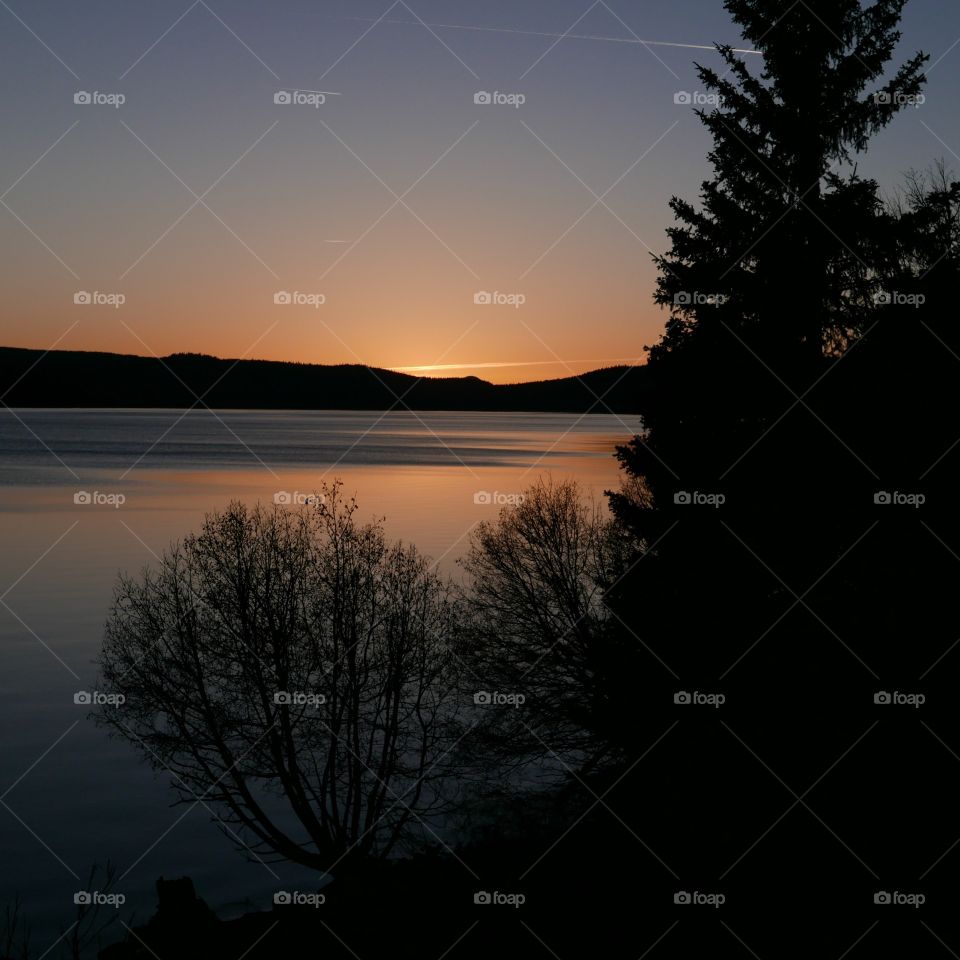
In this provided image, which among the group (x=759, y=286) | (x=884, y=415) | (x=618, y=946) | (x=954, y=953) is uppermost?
(x=759, y=286)

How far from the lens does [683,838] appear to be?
26.8 metres

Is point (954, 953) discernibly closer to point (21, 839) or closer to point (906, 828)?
point (906, 828)

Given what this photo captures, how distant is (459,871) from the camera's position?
3503cm

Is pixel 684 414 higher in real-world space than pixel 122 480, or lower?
lower

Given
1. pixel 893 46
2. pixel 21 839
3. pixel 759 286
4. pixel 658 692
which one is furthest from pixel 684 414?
pixel 21 839

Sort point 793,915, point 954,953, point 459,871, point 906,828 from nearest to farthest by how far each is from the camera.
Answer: point 954,953, point 906,828, point 793,915, point 459,871

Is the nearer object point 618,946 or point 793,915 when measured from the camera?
point 793,915

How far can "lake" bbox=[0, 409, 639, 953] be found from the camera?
3706cm

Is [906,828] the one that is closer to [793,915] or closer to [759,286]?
[793,915]

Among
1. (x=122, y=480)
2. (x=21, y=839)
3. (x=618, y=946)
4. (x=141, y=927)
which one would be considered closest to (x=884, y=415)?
(x=618, y=946)

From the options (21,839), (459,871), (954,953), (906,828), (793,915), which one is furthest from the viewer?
(21,839)

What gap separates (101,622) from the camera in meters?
64.8

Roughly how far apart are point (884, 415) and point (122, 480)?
375 ft

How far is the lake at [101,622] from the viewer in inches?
1459
